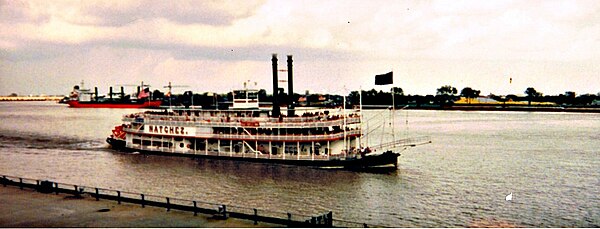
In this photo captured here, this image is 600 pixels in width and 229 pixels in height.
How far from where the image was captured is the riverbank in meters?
27.6

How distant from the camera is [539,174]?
178ft

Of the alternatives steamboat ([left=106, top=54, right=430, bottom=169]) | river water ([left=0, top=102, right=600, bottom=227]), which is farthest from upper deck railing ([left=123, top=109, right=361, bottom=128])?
river water ([left=0, top=102, right=600, bottom=227])

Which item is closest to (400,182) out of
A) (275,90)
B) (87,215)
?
(275,90)

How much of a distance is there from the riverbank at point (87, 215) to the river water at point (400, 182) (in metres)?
11.3

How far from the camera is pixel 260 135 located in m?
59.3

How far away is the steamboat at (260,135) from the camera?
55.9 meters

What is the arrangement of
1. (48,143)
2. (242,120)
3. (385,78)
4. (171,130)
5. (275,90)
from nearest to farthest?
1. (385,78)
2. (242,120)
3. (275,90)
4. (171,130)
5. (48,143)

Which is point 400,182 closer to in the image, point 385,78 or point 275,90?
point 385,78

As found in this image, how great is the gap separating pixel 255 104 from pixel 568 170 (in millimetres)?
34064

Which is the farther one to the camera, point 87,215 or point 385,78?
point 385,78

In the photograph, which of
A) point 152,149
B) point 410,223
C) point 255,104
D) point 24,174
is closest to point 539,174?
point 410,223

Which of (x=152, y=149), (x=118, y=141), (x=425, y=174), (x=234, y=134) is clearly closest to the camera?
(x=425, y=174)

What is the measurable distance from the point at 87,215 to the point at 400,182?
92.5ft

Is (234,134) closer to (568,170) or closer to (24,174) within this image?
(24,174)
